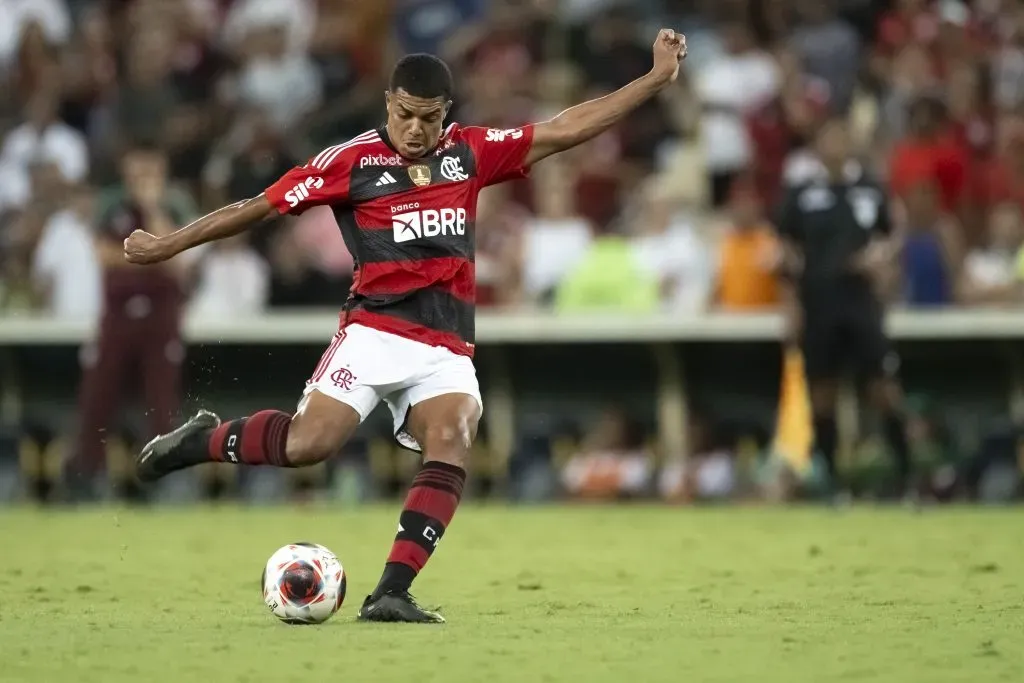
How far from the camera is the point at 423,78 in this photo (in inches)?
313

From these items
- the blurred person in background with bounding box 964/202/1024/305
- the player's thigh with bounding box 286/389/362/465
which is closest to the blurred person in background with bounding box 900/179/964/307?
the blurred person in background with bounding box 964/202/1024/305

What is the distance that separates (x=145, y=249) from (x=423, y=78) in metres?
1.42

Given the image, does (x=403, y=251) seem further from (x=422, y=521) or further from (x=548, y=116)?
(x=548, y=116)

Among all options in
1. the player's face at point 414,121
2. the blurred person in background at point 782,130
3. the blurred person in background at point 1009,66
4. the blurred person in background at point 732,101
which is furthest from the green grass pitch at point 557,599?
the blurred person in background at point 1009,66

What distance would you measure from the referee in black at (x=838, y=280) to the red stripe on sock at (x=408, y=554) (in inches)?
303

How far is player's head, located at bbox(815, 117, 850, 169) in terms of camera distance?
14.5 metres

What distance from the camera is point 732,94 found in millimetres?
17906

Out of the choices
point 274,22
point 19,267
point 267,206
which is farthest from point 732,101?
point 267,206

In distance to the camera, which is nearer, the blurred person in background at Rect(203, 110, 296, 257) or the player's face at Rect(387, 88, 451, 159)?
the player's face at Rect(387, 88, 451, 159)

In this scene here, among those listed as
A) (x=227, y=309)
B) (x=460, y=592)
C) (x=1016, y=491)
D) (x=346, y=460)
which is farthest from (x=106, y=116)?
(x=460, y=592)

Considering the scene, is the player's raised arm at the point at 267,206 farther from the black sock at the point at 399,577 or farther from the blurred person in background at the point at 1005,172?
the blurred person in background at the point at 1005,172

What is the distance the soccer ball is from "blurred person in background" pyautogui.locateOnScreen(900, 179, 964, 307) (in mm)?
9356

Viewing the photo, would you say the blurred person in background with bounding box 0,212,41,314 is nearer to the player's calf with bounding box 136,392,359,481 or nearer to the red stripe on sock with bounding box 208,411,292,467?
the player's calf with bounding box 136,392,359,481

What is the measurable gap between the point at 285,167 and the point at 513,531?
219 inches
